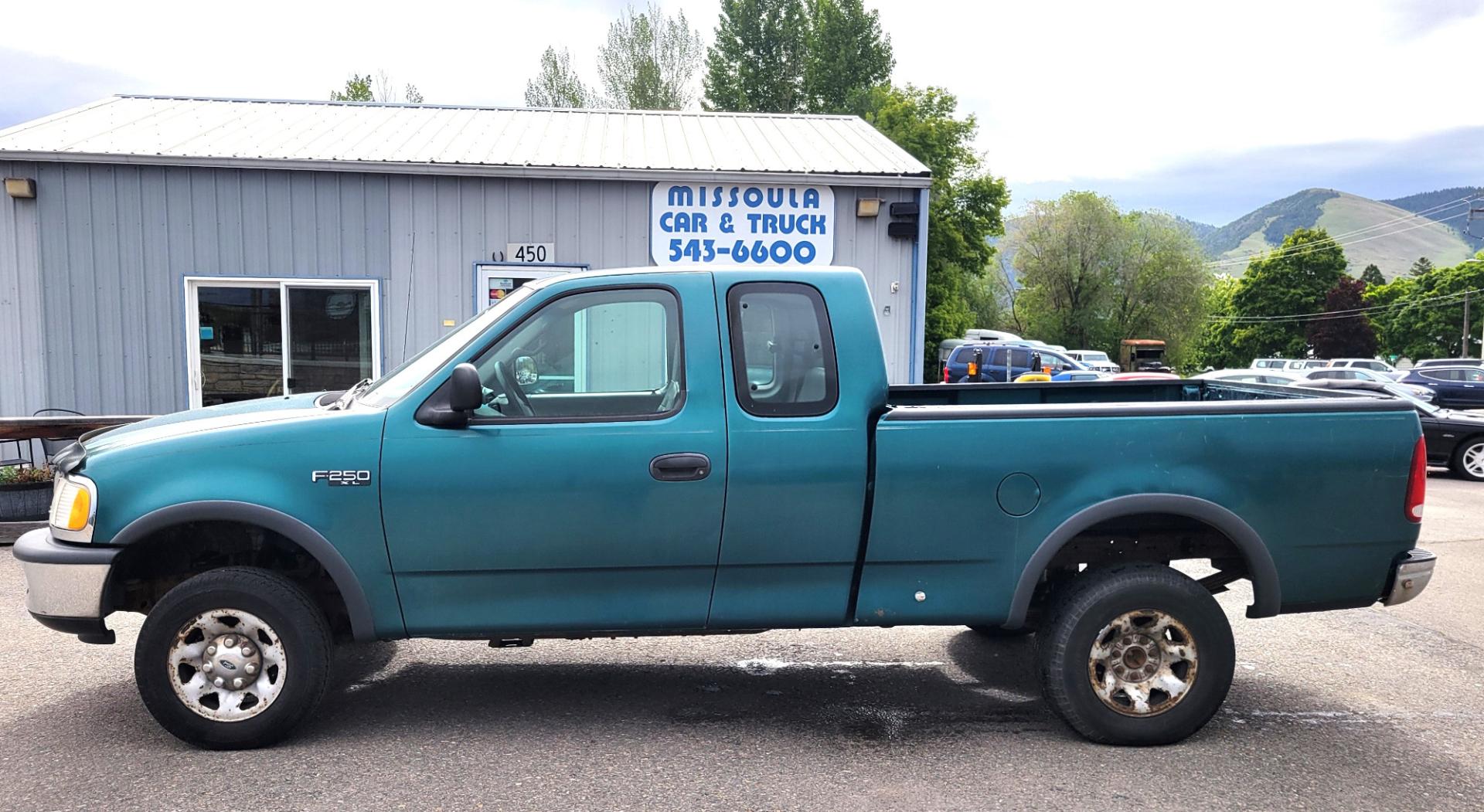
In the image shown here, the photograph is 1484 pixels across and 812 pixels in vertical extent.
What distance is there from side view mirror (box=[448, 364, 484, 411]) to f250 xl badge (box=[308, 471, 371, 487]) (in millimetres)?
454

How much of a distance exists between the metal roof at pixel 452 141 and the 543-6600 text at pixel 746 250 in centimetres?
77

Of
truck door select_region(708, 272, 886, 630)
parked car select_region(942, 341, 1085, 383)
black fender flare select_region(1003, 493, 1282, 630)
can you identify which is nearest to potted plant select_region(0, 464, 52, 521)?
truck door select_region(708, 272, 886, 630)

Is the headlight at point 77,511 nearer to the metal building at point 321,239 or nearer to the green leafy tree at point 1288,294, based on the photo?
the metal building at point 321,239

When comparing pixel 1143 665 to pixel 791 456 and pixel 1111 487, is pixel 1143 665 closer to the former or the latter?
pixel 1111 487

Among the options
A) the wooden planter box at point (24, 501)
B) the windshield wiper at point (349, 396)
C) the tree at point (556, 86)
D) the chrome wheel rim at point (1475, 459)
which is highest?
the tree at point (556, 86)

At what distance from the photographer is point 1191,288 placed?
68.5 meters

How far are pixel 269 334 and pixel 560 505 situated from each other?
9.20 metres

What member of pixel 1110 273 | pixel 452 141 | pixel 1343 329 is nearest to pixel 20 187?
pixel 452 141

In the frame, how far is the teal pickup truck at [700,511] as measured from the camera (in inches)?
152

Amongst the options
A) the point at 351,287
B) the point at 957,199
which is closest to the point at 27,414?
the point at 351,287

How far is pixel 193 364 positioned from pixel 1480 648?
12115mm

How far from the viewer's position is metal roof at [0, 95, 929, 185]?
11406 mm

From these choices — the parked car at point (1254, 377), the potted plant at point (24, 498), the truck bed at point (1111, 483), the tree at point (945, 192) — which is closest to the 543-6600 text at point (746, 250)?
the parked car at point (1254, 377)

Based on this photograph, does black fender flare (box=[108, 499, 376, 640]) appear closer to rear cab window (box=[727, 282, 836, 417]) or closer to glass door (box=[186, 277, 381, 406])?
rear cab window (box=[727, 282, 836, 417])
